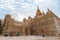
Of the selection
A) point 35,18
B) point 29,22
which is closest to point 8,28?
point 29,22

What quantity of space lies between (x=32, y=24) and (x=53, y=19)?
437 centimetres

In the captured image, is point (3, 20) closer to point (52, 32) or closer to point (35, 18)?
point (35, 18)

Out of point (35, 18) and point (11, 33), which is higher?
point (35, 18)

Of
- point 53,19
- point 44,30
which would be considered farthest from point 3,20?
point 53,19

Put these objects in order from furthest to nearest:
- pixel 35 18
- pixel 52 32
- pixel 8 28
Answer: pixel 35 18 < pixel 8 28 < pixel 52 32

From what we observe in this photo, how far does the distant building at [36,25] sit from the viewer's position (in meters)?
16.0

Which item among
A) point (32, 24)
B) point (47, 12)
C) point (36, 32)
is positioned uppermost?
point (47, 12)

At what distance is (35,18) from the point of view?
19.4 m

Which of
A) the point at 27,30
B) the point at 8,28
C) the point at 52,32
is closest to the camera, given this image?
the point at 52,32

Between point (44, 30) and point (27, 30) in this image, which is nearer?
point (44, 30)

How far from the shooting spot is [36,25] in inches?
734

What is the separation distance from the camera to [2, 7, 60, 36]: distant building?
16047 millimetres

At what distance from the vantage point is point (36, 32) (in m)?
18.5

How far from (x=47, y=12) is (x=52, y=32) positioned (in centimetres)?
303
